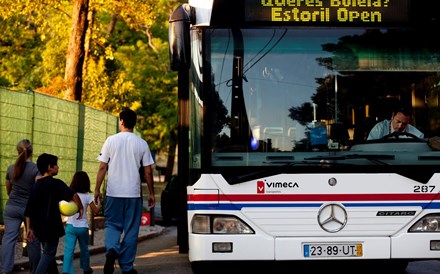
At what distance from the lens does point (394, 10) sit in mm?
9422

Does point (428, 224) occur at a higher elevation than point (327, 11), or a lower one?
lower

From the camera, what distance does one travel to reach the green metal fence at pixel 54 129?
15469 mm

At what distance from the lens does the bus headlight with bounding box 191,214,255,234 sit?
362 inches

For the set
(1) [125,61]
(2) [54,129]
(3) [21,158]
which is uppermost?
(1) [125,61]

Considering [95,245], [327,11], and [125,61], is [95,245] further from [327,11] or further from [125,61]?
[125,61]

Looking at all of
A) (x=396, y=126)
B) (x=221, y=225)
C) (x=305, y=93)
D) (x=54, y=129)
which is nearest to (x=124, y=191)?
(x=221, y=225)

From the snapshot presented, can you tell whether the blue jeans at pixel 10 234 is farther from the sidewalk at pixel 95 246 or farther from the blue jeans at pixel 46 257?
the blue jeans at pixel 46 257

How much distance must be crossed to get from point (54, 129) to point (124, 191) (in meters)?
7.51

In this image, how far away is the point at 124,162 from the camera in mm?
10914

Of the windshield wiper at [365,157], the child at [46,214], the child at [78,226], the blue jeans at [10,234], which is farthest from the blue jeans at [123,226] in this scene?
the windshield wiper at [365,157]

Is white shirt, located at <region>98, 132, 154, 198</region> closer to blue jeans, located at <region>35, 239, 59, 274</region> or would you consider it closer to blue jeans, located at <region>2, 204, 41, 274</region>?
blue jeans, located at <region>35, 239, 59, 274</region>

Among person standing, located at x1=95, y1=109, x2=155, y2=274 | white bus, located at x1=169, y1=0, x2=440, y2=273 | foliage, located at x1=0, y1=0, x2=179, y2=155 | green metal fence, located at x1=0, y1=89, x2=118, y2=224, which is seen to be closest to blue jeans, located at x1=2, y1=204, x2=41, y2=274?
person standing, located at x1=95, y1=109, x2=155, y2=274

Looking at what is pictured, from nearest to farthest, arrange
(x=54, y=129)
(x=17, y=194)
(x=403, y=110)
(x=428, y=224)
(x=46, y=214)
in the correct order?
(x=428, y=224) < (x=403, y=110) < (x=46, y=214) < (x=17, y=194) < (x=54, y=129)

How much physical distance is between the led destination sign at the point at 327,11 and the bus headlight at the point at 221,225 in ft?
6.27
